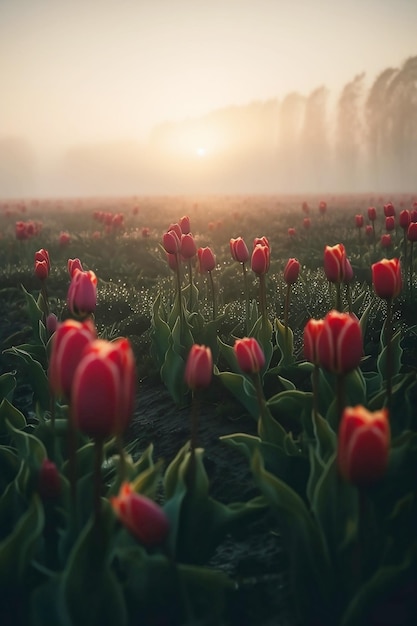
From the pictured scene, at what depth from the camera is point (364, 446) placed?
1.58m

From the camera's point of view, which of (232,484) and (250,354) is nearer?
(250,354)

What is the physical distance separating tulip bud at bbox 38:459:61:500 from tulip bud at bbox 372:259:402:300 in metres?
1.43

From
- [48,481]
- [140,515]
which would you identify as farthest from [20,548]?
[140,515]

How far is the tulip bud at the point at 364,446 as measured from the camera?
157 cm

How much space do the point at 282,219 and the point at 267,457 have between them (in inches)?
604

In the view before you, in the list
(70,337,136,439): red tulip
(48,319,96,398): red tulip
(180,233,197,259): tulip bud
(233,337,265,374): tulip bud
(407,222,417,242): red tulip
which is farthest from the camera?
(407,222,417,242): red tulip

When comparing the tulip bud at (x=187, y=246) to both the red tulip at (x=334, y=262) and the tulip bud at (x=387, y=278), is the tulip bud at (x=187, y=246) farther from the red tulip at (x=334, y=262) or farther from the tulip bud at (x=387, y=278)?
the tulip bud at (x=387, y=278)

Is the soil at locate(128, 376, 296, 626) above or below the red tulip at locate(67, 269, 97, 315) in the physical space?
below

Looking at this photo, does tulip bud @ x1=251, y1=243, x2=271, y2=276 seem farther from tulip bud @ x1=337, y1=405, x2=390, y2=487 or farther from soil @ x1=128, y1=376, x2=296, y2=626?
tulip bud @ x1=337, y1=405, x2=390, y2=487

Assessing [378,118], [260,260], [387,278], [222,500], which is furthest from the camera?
[378,118]

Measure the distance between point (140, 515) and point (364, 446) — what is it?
0.58 metres

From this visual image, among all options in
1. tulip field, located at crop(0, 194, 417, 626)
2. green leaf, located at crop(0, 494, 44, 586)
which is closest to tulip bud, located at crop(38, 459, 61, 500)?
tulip field, located at crop(0, 194, 417, 626)

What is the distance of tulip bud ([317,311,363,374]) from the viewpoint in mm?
1937

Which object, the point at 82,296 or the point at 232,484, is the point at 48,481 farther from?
the point at 232,484
